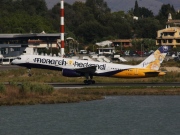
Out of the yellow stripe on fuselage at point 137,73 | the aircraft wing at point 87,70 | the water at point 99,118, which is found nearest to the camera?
the water at point 99,118

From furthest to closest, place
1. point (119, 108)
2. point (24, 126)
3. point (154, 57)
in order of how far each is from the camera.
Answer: point (154, 57) < point (119, 108) < point (24, 126)

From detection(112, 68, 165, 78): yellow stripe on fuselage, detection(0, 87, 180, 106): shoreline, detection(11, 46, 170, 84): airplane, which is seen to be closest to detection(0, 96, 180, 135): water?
detection(0, 87, 180, 106): shoreline

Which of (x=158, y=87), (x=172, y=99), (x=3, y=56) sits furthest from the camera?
(x=3, y=56)

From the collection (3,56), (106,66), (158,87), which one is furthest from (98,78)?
(3,56)

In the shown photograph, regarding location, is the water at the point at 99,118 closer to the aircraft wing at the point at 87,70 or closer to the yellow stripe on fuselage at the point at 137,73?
the yellow stripe on fuselage at the point at 137,73

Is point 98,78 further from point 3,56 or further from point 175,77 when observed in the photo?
point 3,56

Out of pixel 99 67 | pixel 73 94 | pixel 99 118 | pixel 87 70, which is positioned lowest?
pixel 99 118

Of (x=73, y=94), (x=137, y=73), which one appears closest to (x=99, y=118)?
(x=73, y=94)

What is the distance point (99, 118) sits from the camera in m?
65.4

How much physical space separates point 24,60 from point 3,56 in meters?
79.3

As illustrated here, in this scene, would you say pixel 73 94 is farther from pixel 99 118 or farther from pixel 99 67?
pixel 99 118

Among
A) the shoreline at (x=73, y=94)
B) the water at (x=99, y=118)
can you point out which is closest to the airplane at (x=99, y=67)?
the shoreline at (x=73, y=94)

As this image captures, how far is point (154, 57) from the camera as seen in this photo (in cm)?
9231

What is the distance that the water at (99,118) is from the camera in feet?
193
